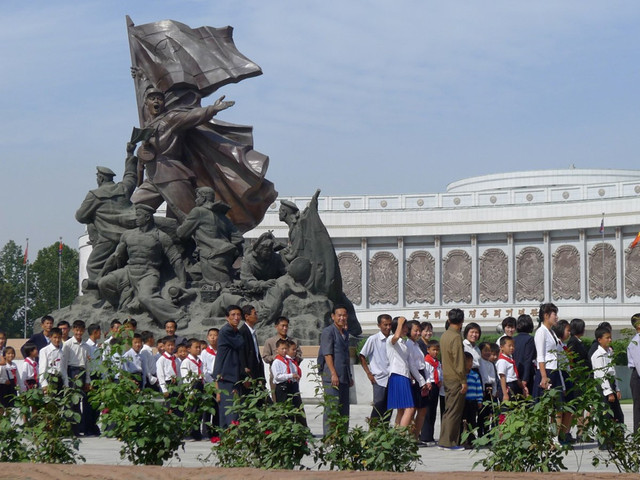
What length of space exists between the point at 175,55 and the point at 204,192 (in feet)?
9.71

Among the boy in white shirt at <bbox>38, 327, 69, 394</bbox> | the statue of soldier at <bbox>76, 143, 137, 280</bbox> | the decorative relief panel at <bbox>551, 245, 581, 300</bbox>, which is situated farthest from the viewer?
the decorative relief panel at <bbox>551, 245, 581, 300</bbox>

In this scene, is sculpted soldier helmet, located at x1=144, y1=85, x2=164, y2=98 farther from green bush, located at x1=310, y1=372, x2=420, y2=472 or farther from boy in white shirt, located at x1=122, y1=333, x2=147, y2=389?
green bush, located at x1=310, y1=372, x2=420, y2=472

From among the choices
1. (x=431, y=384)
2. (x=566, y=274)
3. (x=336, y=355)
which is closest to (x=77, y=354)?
(x=336, y=355)

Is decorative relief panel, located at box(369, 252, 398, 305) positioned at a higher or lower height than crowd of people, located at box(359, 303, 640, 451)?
higher

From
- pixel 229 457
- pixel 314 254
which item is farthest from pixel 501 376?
pixel 314 254

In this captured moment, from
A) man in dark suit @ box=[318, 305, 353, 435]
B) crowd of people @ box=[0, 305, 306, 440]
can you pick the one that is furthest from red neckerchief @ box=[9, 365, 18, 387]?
man in dark suit @ box=[318, 305, 353, 435]

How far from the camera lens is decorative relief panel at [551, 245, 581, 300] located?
46281 mm

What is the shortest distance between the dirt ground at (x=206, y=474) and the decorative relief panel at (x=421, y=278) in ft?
144

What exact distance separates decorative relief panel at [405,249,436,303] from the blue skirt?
39890 mm

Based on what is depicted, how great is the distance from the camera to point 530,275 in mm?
47438

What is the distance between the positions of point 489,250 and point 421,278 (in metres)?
3.30

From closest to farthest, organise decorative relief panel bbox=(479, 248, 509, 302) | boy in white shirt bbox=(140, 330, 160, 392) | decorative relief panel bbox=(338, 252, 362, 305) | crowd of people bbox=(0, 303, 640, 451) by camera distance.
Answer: crowd of people bbox=(0, 303, 640, 451)
boy in white shirt bbox=(140, 330, 160, 392)
decorative relief panel bbox=(479, 248, 509, 302)
decorative relief panel bbox=(338, 252, 362, 305)

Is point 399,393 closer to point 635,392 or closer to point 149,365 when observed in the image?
point 635,392

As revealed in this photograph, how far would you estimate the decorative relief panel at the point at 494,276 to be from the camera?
156 feet
